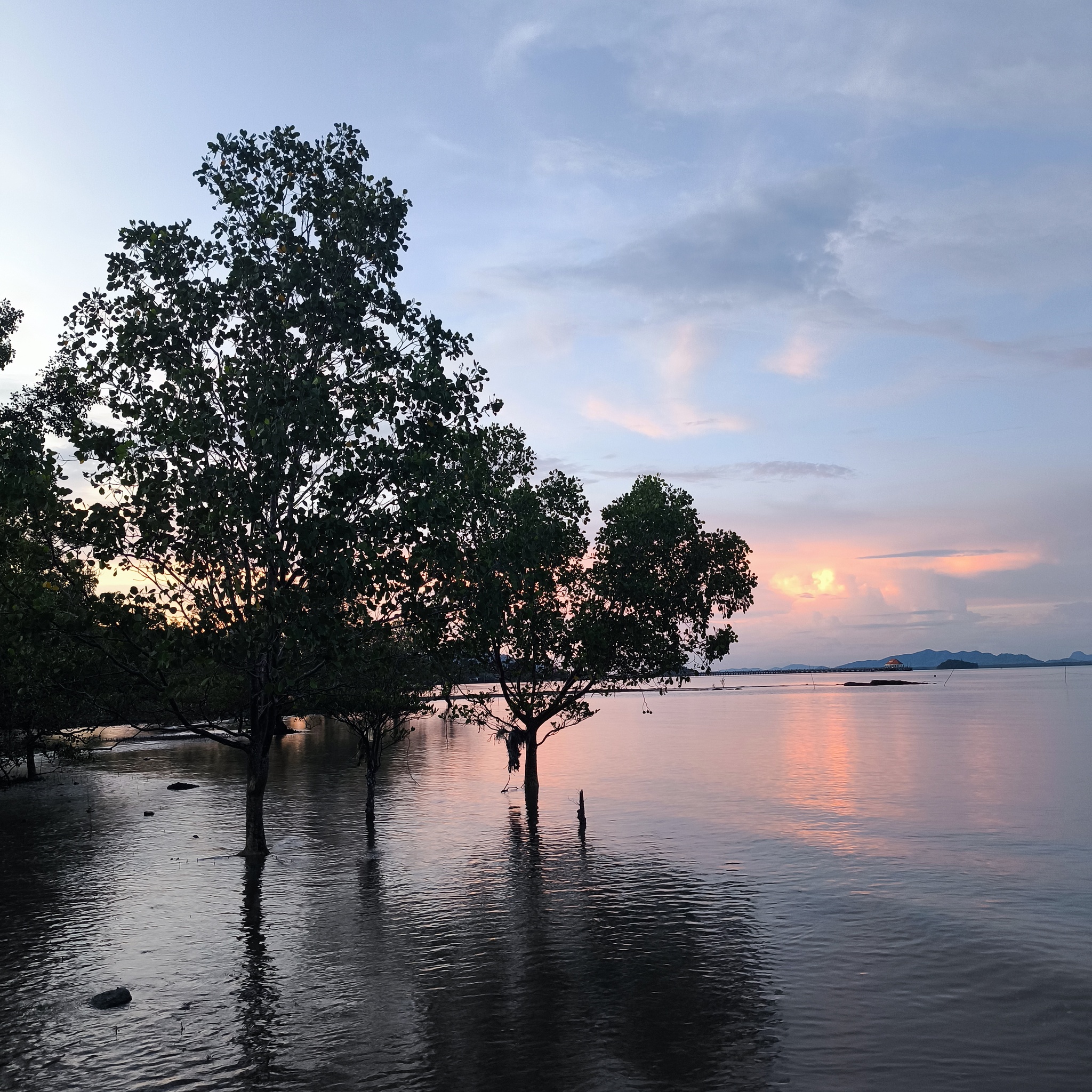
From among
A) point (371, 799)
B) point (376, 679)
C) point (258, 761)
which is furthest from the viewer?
point (371, 799)

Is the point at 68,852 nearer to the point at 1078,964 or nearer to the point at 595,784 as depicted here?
the point at 1078,964

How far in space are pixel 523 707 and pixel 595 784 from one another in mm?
38237

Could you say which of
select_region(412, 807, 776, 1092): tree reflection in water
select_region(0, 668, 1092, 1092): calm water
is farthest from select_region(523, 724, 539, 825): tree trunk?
select_region(412, 807, 776, 1092): tree reflection in water

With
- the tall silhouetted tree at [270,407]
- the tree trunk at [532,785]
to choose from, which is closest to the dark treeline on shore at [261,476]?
the tall silhouetted tree at [270,407]

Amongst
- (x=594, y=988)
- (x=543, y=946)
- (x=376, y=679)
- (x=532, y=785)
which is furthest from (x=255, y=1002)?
(x=532, y=785)

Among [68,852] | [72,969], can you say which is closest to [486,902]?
[72,969]

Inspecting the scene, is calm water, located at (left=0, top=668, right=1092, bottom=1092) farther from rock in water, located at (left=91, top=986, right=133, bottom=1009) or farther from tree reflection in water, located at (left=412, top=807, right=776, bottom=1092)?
rock in water, located at (left=91, top=986, right=133, bottom=1009)

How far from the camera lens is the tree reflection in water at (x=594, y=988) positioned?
22.3m

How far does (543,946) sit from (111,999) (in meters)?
13.9

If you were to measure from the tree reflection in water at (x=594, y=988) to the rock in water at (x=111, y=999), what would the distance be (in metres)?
8.29

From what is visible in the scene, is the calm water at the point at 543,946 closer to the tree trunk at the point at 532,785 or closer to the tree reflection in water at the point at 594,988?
the tree reflection in water at the point at 594,988

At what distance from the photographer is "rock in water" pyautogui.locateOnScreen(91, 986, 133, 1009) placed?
85.5 feet

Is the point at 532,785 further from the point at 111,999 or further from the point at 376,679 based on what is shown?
the point at 111,999

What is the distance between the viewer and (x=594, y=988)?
28.3m
